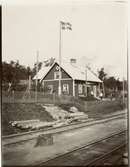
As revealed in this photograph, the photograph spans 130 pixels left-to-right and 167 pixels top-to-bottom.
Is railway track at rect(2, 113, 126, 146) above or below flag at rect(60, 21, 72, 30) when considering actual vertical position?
below

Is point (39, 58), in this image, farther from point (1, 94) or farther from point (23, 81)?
point (1, 94)

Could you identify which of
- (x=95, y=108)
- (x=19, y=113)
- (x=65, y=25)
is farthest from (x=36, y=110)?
(x=65, y=25)

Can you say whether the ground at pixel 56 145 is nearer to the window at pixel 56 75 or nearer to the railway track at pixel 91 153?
the railway track at pixel 91 153

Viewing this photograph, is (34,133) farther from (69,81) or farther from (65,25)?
(65,25)


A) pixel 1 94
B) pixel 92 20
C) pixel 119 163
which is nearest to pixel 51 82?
pixel 1 94

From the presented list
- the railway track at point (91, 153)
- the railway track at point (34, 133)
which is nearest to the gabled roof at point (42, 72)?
the railway track at point (34, 133)

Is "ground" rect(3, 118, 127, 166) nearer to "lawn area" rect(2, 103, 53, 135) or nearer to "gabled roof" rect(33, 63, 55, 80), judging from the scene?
"lawn area" rect(2, 103, 53, 135)

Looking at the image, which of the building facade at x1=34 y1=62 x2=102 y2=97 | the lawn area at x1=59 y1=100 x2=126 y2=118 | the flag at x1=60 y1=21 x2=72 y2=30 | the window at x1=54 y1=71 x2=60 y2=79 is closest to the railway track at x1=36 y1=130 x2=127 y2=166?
the lawn area at x1=59 y1=100 x2=126 y2=118

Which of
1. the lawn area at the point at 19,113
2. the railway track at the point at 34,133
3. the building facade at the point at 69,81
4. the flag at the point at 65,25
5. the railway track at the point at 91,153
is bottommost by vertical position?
the railway track at the point at 91,153
